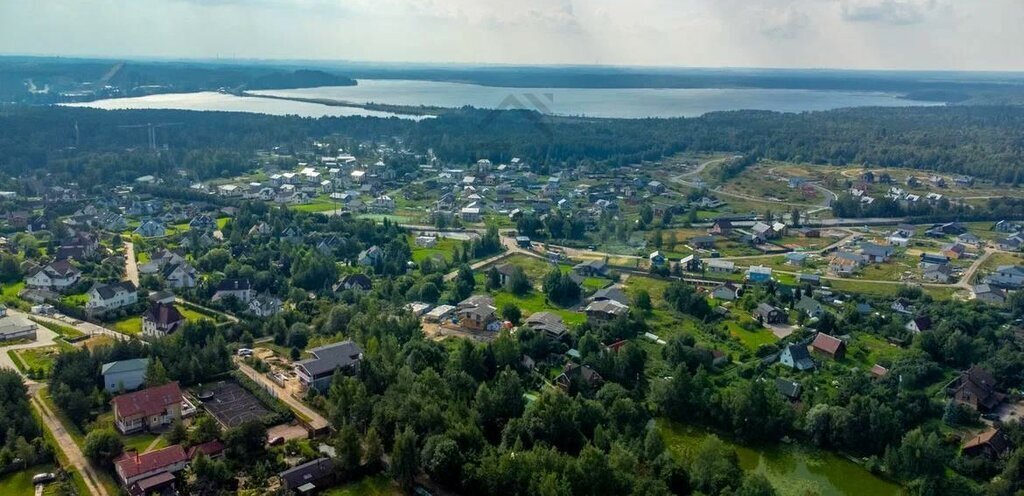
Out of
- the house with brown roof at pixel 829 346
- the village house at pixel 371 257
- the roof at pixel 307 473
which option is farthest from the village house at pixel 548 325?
the village house at pixel 371 257

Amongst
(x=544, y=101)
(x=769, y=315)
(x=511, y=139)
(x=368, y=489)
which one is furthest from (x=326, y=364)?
(x=544, y=101)

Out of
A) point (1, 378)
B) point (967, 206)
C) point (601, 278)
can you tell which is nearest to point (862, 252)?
point (601, 278)

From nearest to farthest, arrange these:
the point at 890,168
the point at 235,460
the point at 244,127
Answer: the point at 235,460 < the point at 890,168 < the point at 244,127

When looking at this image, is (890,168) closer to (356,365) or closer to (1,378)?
(356,365)

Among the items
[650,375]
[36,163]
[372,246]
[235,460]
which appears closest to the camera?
[235,460]

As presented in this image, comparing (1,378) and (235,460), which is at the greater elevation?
(1,378)

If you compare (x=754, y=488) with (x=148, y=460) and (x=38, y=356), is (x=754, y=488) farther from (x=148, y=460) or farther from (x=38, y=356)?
(x=38, y=356)

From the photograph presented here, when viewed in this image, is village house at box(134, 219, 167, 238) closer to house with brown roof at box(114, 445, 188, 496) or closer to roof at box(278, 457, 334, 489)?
house with brown roof at box(114, 445, 188, 496)
